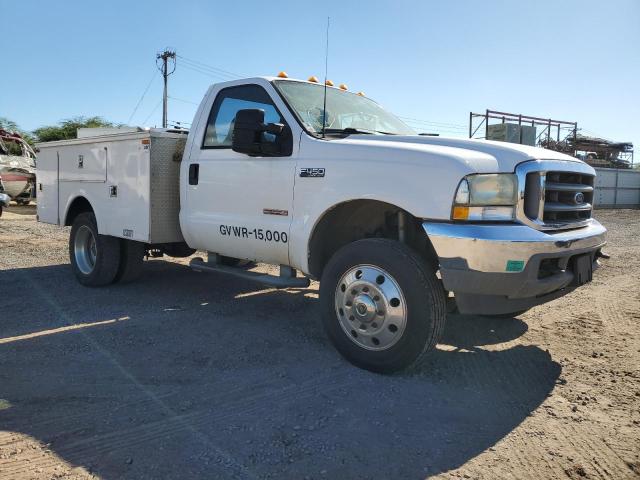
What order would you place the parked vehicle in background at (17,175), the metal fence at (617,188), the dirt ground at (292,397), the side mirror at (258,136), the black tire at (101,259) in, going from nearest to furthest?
the dirt ground at (292,397) < the side mirror at (258,136) < the black tire at (101,259) < the parked vehicle in background at (17,175) < the metal fence at (617,188)

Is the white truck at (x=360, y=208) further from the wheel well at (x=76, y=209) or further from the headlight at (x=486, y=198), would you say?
the wheel well at (x=76, y=209)

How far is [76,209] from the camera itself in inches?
279

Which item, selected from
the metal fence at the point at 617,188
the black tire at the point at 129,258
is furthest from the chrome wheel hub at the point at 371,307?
the metal fence at the point at 617,188

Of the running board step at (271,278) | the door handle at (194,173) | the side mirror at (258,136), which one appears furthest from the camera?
the door handle at (194,173)

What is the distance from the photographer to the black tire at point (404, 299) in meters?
3.54

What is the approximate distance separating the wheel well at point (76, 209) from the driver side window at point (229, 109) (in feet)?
8.18

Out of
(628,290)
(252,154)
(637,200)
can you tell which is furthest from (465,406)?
(637,200)

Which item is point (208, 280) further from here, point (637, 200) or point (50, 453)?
point (637, 200)

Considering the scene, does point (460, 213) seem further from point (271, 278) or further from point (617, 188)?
point (617, 188)

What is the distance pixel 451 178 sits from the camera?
134 inches

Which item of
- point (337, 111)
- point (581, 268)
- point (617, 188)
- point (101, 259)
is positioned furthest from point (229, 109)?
point (617, 188)

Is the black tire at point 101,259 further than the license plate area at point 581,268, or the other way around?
the black tire at point 101,259

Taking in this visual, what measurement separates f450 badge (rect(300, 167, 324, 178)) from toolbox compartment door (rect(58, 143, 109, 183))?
3006mm

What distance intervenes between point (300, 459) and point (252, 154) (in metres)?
2.70
